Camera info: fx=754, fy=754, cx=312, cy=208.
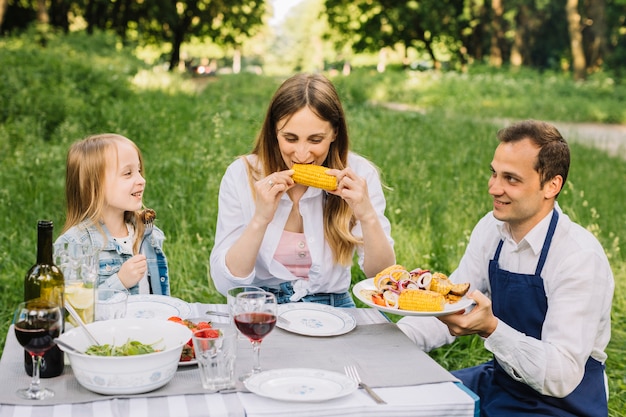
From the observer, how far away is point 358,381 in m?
2.05

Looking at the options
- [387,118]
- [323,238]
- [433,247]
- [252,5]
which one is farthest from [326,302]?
[252,5]

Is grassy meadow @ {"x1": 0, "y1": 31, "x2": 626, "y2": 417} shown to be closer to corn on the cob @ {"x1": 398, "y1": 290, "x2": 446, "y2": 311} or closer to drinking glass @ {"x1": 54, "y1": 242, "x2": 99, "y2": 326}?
corn on the cob @ {"x1": 398, "y1": 290, "x2": 446, "y2": 311}

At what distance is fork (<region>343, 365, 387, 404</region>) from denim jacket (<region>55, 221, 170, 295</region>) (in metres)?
1.17

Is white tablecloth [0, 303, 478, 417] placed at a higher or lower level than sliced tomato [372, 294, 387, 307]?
lower

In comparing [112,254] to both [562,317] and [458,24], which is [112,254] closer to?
[562,317]

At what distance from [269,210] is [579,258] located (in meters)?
1.16

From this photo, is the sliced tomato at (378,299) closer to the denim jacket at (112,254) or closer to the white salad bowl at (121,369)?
the white salad bowl at (121,369)

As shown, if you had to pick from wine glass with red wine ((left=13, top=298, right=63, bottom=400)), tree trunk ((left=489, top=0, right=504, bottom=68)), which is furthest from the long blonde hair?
tree trunk ((left=489, top=0, right=504, bottom=68))

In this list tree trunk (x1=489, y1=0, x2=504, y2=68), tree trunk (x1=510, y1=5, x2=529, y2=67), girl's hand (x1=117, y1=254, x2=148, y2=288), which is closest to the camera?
girl's hand (x1=117, y1=254, x2=148, y2=288)

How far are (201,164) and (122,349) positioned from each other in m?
5.10

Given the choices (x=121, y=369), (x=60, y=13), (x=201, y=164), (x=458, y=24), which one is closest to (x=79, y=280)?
(x=121, y=369)

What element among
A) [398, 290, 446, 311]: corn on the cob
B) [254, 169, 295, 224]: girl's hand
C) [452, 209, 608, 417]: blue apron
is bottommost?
[452, 209, 608, 417]: blue apron

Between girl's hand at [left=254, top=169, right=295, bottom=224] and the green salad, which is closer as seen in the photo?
the green salad

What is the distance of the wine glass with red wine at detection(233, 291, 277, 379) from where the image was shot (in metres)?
2.00
